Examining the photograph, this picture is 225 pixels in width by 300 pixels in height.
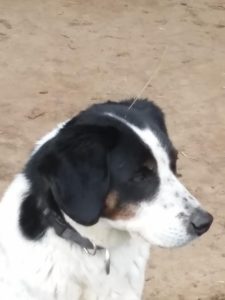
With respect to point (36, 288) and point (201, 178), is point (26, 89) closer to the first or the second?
point (201, 178)

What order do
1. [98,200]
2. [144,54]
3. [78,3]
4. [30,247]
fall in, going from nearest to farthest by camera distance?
[98,200] → [30,247] → [144,54] → [78,3]

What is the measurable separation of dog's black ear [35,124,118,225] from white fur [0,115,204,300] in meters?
0.13

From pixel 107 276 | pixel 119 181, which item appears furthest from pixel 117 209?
pixel 107 276

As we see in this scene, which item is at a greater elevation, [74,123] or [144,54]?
[74,123]

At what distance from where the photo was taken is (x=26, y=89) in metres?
6.56

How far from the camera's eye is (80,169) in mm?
3369

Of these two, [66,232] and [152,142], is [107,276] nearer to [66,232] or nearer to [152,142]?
[66,232]

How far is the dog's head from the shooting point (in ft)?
11.0

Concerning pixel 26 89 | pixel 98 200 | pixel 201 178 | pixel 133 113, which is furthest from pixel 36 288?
pixel 26 89

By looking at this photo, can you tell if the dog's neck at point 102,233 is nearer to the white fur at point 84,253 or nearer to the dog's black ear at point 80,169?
the white fur at point 84,253

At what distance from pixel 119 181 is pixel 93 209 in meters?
0.17

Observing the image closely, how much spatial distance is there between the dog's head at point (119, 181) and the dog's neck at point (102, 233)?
0.27 ft

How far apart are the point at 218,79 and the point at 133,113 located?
3365mm

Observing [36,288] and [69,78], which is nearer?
[36,288]
